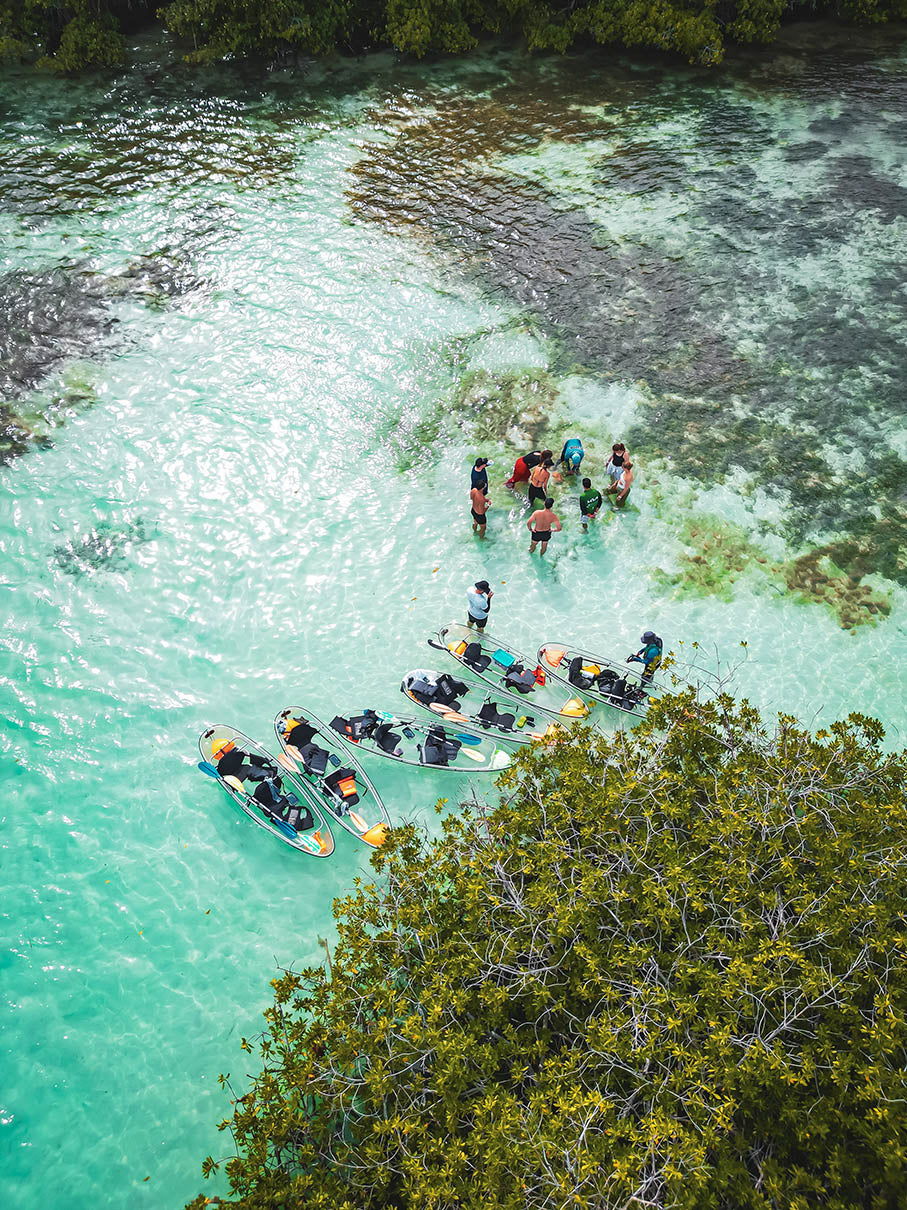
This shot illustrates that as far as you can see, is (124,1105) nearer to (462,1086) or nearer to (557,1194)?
(462,1086)

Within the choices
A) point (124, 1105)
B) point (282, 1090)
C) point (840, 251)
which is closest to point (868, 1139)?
point (282, 1090)

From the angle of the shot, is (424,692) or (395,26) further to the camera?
(395,26)

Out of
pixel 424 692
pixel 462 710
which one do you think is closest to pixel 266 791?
pixel 424 692

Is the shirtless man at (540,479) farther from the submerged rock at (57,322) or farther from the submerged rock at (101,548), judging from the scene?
the submerged rock at (57,322)

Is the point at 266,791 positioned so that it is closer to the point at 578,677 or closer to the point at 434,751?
the point at 434,751

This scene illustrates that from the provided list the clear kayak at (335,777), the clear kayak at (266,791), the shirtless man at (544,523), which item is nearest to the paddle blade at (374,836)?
the clear kayak at (335,777)

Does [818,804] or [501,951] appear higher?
[818,804]
